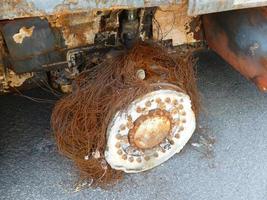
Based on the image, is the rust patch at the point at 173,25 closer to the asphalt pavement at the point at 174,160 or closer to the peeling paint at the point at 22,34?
the asphalt pavement at the point at 174,160

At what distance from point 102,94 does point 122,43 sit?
280 mm

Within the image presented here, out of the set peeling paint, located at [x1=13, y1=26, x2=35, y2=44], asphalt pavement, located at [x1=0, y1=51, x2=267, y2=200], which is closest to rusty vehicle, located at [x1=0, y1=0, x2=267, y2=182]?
peeling paint, located at [x1=13, y1=26, x2=35, y2=44]

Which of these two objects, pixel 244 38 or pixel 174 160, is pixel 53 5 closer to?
pixel 244 38

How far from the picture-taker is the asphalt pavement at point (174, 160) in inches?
72.9

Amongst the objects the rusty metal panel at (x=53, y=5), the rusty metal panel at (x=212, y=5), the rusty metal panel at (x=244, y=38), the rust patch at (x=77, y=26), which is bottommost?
the rusty metal panel at (x=244, y=38)

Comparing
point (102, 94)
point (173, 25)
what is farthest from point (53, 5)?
point (173, 25)

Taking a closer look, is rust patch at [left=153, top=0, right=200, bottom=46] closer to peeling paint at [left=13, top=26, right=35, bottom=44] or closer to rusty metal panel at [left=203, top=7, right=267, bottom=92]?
rusty metal panel at [left=203, top=7, right=267, bottom=92]

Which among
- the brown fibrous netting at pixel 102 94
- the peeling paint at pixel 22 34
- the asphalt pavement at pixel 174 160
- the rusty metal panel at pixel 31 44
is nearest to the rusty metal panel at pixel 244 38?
the brown fibrous netting at pixel 102 94

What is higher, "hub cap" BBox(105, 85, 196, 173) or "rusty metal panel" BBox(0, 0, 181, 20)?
"rusty metal panel" BBox(0, 0, 181, 20)

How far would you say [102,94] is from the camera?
1.66 metres

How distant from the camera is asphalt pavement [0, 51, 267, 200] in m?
1.85

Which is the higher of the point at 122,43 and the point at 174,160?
the point at 122,43

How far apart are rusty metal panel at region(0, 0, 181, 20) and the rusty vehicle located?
214mm

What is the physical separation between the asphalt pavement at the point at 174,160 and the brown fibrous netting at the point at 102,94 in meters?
0.15
